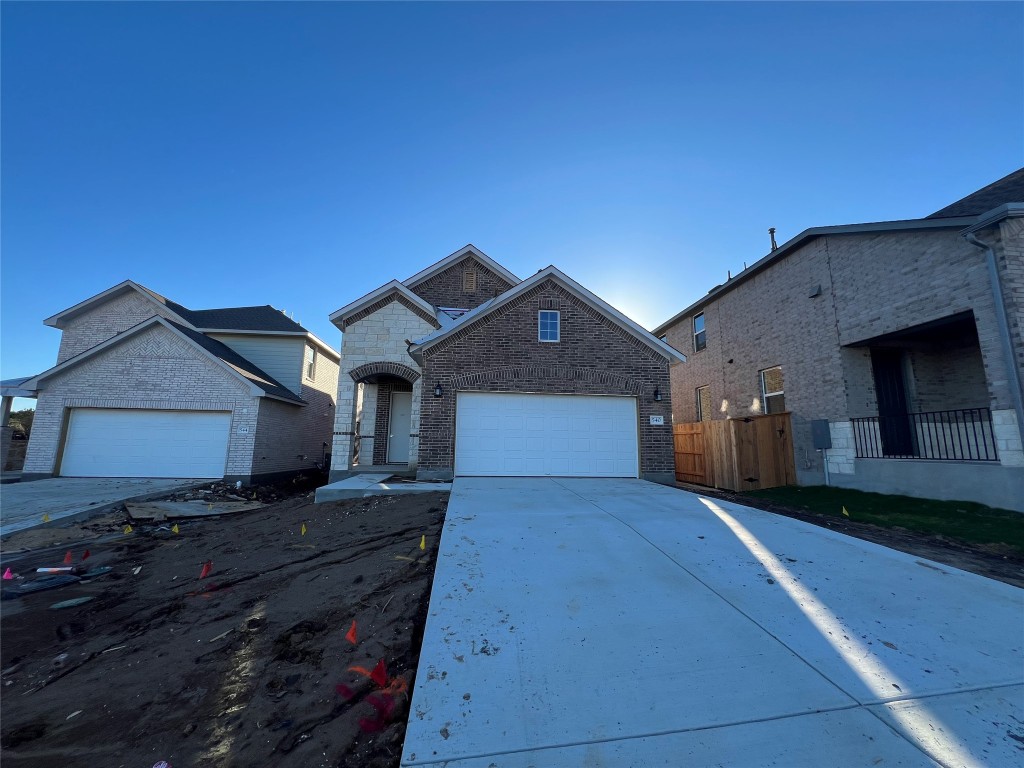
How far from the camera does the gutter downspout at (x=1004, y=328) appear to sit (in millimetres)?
8016

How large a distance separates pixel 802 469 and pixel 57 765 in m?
15.1

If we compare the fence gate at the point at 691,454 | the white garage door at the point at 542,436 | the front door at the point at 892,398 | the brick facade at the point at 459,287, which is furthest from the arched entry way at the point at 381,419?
the front door at the point at 892,398

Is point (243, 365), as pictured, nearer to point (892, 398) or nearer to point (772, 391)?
point (772, 391)

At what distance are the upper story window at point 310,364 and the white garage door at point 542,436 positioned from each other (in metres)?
10.6

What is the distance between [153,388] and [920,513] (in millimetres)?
20715

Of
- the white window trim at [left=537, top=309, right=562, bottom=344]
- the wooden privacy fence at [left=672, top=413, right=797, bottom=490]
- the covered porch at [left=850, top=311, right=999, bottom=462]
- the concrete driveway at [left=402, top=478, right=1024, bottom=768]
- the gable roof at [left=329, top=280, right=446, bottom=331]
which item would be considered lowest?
the concrete driveway at [left=402, top=478, right=1024, bottom=768]

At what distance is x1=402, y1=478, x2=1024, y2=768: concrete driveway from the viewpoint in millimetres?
2248

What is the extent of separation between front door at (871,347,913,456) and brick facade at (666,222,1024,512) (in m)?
0.27

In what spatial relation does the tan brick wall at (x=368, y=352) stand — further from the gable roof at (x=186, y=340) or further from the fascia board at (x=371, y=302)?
the gable roof at (x=186, y=340)

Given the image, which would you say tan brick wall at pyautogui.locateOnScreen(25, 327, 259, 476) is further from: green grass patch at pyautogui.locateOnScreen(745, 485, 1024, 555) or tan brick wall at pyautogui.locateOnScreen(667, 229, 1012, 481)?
tan brick wall at pyautogui.locateOnScreen(667, 229, 1012, 481)

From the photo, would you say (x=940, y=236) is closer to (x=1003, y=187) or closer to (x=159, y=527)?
(x=1003, y=187)

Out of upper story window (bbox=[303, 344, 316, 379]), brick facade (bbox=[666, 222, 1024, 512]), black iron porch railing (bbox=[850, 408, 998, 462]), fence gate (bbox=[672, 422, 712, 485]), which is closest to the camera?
brick facade (bbox=[666, 222, 1024, 512])

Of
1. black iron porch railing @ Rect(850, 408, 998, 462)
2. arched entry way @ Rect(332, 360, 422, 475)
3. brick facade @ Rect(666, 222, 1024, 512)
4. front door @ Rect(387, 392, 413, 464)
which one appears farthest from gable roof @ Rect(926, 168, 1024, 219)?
front door @ Rect(387, 392, 413, 464)

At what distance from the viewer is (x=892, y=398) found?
39.0 feet
